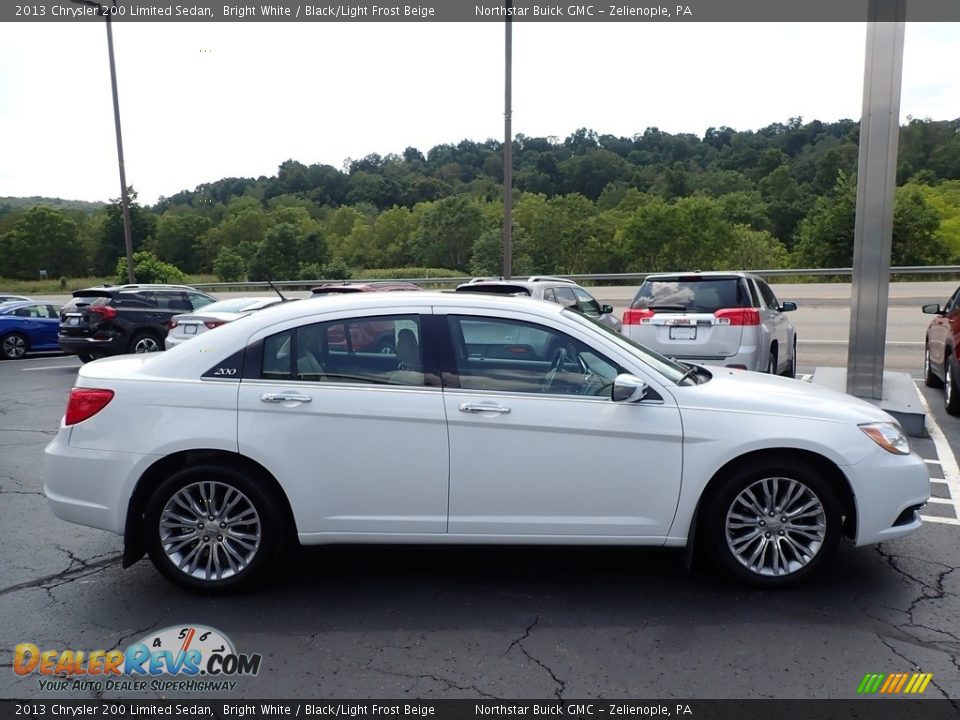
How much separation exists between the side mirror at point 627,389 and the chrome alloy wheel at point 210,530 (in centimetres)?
201

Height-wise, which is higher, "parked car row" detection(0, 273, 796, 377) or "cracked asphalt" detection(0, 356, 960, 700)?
"parked car row" detection(0, 273, 796, 377)

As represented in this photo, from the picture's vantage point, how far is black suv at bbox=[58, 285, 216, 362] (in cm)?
1436

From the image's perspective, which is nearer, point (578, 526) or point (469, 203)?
point (578, 526)

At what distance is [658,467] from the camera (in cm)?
400

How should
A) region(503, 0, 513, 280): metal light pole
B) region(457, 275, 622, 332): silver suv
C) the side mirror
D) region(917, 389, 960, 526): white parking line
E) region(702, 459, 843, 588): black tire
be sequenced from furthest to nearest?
1. region(503, 0, 513, 280): metal light pole
2. region(457, 275, 622, 332): silver suv
3. region(917, 389, 960, 526): white parking line
4. region(702, 459, 843, 588): black tire
5. the side mirror

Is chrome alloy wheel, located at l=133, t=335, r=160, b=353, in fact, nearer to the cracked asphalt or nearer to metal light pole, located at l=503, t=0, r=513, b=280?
metal light pole, located at l=503, t=0, r=513, b=280

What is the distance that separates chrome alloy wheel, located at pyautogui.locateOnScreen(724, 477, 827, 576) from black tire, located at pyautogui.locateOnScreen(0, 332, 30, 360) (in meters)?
17.6

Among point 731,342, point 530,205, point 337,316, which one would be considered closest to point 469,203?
point 530,205

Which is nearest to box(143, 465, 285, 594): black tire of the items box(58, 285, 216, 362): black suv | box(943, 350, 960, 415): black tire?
box(943, 350, 960, 415): black tire

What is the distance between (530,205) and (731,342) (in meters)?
59.4

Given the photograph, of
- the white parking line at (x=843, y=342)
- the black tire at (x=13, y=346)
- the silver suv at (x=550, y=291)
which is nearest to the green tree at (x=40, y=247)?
Result: the black tire at (x=13, y=346)

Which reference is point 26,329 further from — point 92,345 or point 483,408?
point 483,408

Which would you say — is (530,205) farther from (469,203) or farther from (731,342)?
(731,342)

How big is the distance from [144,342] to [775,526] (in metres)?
13.6
